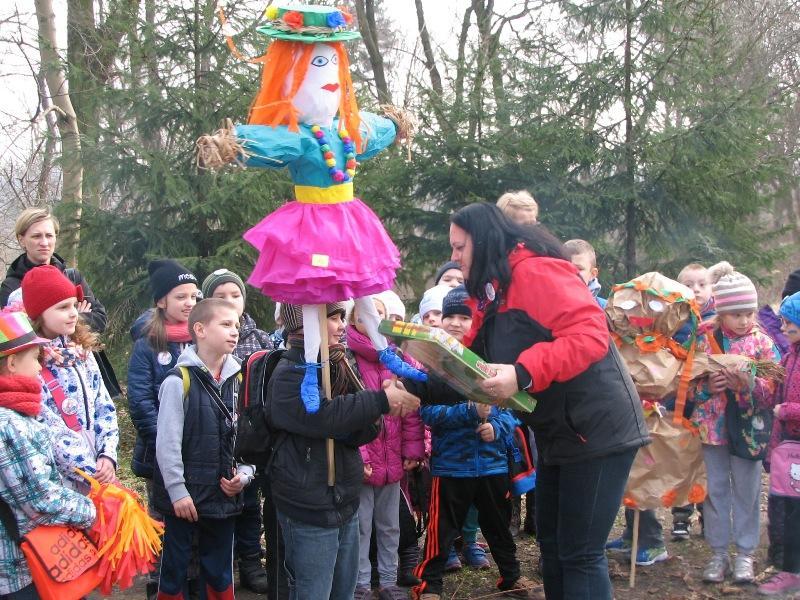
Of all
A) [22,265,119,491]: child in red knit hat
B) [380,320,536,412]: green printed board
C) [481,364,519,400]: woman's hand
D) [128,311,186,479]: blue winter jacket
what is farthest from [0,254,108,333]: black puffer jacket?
[481,364,519,400]: woman's hand

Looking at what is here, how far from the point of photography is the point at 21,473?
122 inches

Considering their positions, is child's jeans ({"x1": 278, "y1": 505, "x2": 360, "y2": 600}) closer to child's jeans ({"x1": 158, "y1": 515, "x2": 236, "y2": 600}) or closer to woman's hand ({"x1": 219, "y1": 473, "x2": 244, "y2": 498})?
woman's hand ({"x1": 219, "y1": 473, "x2": 244, "y2": 498})

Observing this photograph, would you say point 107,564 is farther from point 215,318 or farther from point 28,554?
point 215,318

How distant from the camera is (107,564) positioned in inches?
130

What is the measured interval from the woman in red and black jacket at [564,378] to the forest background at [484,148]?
4587 mm

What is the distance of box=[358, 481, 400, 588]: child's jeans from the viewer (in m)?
4.56

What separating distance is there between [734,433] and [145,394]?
132 inches

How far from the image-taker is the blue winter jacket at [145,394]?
4.60 m

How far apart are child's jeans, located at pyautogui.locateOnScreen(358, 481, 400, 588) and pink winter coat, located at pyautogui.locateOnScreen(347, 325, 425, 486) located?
95mm

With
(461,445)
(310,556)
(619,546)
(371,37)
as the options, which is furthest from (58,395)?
(371,37)

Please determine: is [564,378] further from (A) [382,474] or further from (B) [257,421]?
(A) [382,474]

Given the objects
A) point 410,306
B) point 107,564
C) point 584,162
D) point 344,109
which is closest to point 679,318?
point 344,109

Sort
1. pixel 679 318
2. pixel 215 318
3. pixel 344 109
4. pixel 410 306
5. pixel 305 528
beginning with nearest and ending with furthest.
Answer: pixel 305 528
pixel 344 109
pixel 215 318
pixel 679 318
pixel 410 306

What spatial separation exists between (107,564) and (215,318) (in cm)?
129
